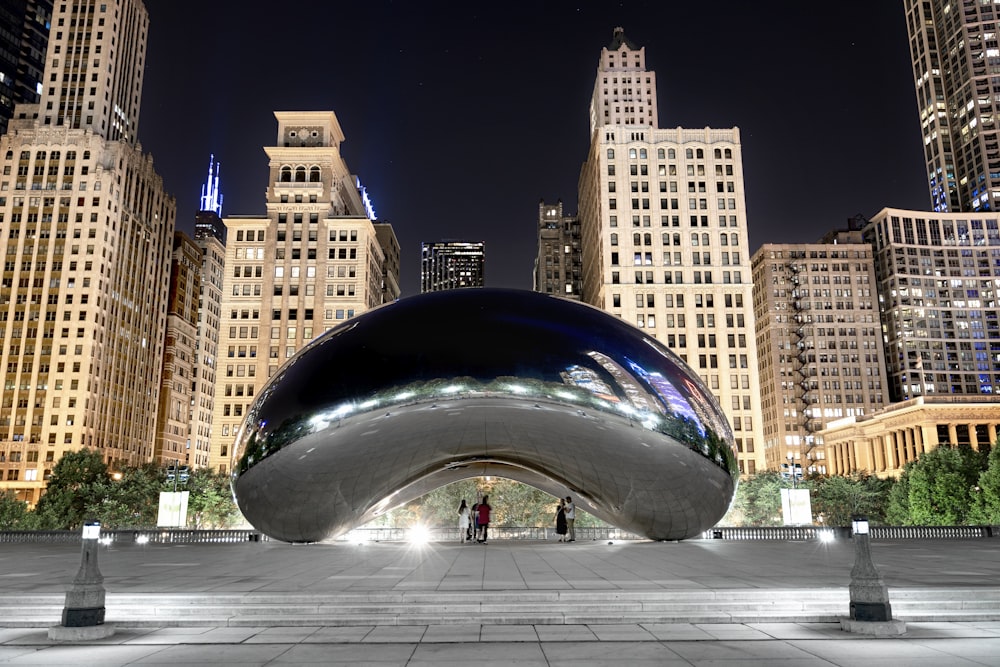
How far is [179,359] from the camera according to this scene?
152750 mm

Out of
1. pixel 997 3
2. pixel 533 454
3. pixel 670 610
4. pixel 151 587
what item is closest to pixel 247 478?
pixel 151 587

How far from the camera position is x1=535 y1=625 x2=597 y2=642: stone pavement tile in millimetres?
8117

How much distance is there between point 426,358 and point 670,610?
15.8 ft

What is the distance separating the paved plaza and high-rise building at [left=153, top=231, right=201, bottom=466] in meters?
144

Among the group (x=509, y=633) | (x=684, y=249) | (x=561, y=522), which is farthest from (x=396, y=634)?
(x=684, y=249)

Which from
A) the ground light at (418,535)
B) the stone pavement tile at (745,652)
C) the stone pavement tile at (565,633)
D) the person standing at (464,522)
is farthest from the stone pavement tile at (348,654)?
the ground light at (418,535)

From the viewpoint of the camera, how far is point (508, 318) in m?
11.1

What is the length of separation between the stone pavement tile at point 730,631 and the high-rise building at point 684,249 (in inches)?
3551

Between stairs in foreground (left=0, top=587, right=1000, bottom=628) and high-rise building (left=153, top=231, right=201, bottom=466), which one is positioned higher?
high-rise building (left=153, top=231, right=201, bottom=466)

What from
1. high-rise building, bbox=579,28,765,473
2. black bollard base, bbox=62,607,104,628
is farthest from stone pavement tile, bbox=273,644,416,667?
high-rise building, bbox=579,28,765,473

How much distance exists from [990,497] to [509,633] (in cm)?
5838

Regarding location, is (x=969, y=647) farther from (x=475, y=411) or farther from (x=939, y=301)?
(x=939, y=301)

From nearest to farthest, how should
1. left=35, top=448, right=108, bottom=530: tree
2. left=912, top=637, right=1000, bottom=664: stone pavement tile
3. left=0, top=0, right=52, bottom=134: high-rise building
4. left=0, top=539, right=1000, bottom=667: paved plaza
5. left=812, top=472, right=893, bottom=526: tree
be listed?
left=912, top=637, right=1000, bottom=664: stone pavement tile
left=0, top=539, right=1000, bottom=667: paved plaza
left=35, top=448, right=108, bottom=530: tree
left=812, top=472, right=893, bottom=526: tree
left=0, top=0, right=52, bottom=134: high-rise building

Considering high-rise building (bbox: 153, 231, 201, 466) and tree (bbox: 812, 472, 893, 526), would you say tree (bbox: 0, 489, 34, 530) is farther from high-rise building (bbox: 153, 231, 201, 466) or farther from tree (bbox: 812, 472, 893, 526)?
high-rise building (bbox: 153, 231, 201, 466)
